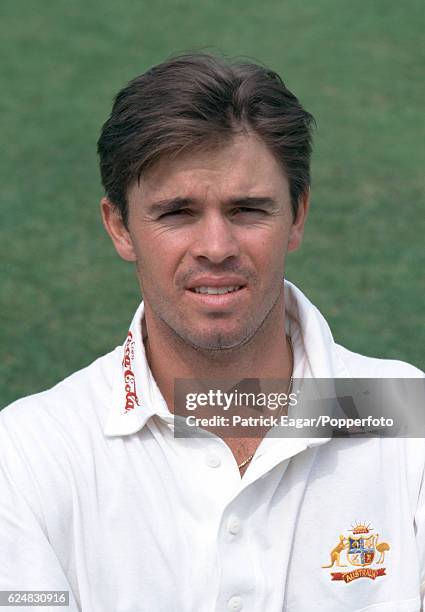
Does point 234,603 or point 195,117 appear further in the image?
point 195,117

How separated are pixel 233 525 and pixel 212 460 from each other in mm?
185

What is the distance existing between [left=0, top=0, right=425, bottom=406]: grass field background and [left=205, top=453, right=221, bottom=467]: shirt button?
3.57 m

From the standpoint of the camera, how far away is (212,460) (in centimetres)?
288

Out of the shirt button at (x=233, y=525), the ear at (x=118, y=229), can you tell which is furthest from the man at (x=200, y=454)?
the ear at (x=118, y=229)

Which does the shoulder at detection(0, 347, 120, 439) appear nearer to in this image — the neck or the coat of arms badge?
the neck

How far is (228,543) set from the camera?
109 inches

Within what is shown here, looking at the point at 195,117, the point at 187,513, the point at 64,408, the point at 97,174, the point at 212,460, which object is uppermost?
the point at 97,174

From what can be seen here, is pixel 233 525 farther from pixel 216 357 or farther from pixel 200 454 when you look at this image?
pixel 216 357

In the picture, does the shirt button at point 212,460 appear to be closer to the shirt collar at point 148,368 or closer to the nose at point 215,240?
the shirt collar at point 148,368

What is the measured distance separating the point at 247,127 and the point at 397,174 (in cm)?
678

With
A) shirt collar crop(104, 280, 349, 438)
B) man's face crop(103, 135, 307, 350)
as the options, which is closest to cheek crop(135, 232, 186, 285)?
man's face crop(103, 135, 307, 350)

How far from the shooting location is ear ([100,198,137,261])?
3.19 metres

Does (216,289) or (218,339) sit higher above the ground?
(216,289)

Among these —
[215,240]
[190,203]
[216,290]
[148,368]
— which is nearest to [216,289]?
[216,290]
